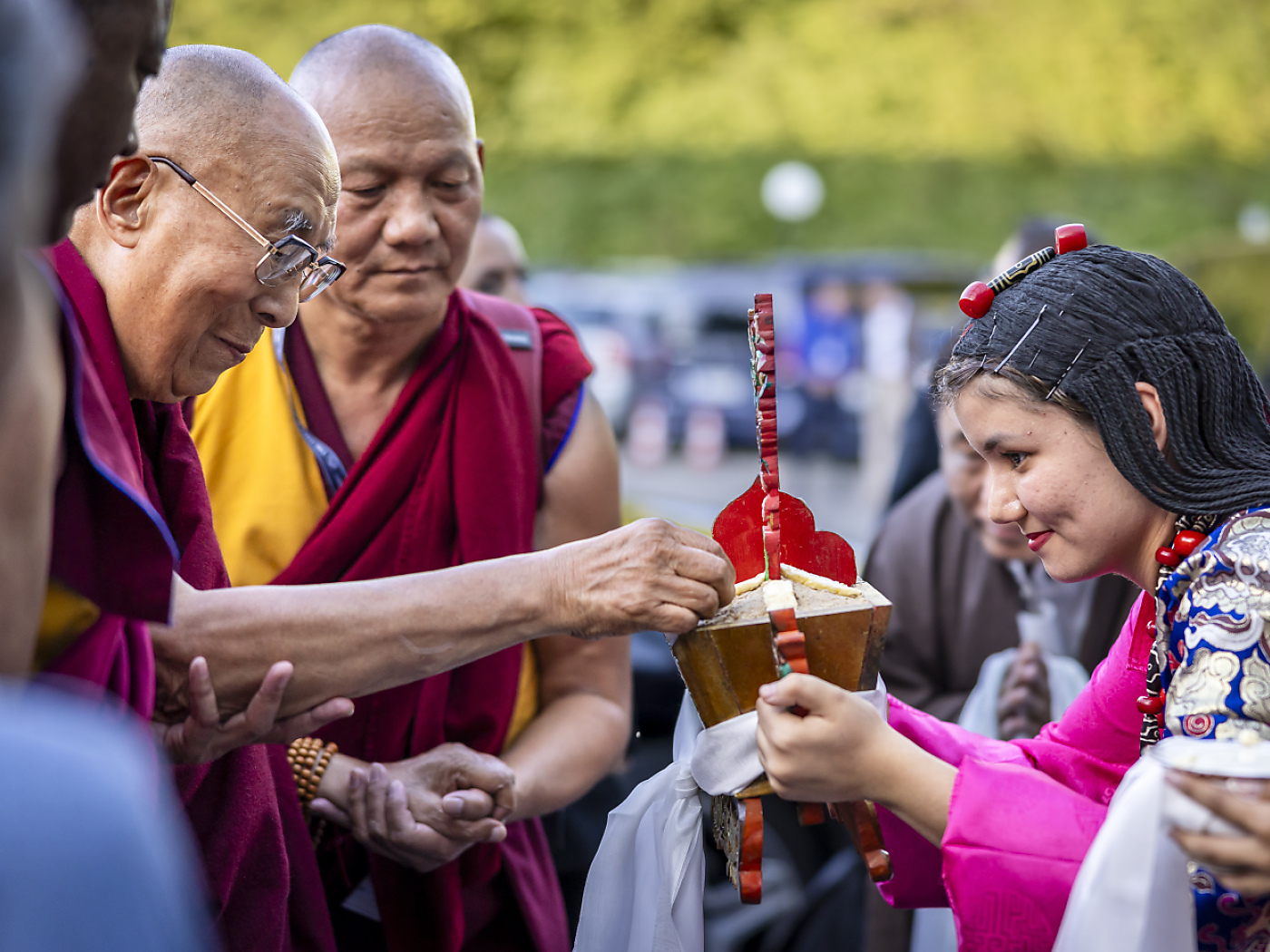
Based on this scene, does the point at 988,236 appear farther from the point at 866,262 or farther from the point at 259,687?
the point at 259,687

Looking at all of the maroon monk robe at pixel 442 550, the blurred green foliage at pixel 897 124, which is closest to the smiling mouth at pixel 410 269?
the maroon monk robe at pixel 442 550

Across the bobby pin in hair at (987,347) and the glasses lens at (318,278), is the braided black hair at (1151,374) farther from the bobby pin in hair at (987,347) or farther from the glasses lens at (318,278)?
the glasses lens at (318,278)

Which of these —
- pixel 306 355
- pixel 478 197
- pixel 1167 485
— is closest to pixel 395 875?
pixel 306 355

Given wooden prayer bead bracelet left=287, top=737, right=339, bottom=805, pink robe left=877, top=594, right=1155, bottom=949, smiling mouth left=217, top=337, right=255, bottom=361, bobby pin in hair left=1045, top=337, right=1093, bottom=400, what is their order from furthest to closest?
wooden prayer bead bracelet left=287, top=737, right=339, bottom=805
smiling mouth left=217, top=337, right=255, bottom=361
bobby pin in hair left=1045, top=337, right=1093, bottom=400
pink robe left=877, top=594, right=1155, bottom=949

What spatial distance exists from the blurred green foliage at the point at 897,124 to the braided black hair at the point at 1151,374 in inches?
773

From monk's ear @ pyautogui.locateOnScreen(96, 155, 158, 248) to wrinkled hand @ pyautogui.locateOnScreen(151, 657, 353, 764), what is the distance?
0.59 metres

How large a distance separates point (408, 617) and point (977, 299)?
97 cm

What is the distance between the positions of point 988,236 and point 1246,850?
22.1 meters

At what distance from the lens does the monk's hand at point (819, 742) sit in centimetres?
145

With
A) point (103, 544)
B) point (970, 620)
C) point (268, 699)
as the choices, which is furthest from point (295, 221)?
point (970, 620)

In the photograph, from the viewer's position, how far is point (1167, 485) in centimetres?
152

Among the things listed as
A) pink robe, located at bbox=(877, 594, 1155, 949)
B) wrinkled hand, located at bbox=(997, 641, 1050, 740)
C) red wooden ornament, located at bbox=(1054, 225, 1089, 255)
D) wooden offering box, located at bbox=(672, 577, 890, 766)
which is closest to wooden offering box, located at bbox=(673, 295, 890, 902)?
wooden offering box, located at bbox=(672, 577, 890, 766)

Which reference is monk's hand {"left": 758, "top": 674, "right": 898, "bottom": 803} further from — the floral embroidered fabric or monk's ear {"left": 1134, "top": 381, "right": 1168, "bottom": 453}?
monk's ear {"left": 1134, "top": 381, "right": 1168, "bottom": 453}

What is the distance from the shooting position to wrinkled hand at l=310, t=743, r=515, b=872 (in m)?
1.90
